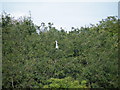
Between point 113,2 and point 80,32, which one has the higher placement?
point 113,2

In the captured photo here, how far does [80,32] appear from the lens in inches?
217

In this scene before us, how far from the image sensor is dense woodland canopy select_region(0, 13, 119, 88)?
15.6 ft

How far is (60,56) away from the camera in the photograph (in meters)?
5.09

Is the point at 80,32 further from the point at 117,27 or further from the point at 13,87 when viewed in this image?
the point at 13,87

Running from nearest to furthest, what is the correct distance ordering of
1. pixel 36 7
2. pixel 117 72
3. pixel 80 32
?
1. pixel 117 72
2. pixel 80 32
3. pixel 36 7

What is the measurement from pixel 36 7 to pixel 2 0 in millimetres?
1042

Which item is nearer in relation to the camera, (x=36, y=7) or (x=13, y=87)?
(x=13, y=87)

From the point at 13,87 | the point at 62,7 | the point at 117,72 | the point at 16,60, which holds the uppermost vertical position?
the point at 62,7

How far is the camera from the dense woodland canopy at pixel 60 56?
4742 mm

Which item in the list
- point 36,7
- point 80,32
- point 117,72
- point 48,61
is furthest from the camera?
point 36,7

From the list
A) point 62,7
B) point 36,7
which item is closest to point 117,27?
point 62,7

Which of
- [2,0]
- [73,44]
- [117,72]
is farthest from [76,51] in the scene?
[2,0]

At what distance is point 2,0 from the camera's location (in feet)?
18.9

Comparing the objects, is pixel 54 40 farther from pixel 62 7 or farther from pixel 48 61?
pixel 62 7
